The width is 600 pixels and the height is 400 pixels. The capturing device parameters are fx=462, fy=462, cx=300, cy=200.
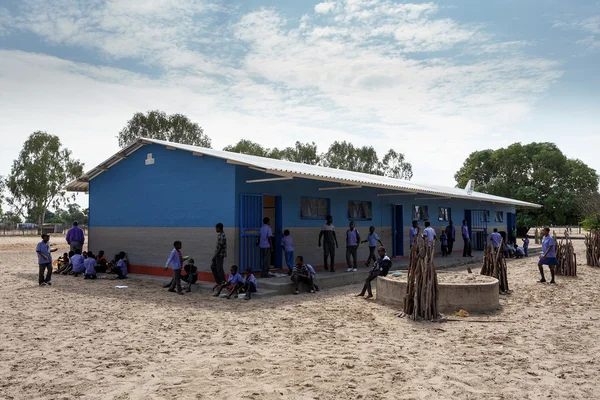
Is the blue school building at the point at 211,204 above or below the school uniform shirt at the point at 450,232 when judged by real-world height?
above

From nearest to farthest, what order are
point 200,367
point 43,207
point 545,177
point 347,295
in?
point 200,367, point 347,295, point 545,177, point 43,207

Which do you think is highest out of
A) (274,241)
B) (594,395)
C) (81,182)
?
(81,182)

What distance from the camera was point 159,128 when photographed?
4581cm

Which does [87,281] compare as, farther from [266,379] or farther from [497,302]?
[497,302]

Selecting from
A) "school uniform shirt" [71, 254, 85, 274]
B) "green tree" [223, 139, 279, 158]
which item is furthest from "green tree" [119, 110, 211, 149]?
"school uniform shirt" [71, 254, 85, 274]

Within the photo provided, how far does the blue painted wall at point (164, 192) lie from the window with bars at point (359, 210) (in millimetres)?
5401

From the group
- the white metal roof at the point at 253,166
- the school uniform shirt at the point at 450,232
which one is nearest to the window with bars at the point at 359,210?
the white metal roof at the point at 253,166

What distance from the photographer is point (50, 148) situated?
48.7 m

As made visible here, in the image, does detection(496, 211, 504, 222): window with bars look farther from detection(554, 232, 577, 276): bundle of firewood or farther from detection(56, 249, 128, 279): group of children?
detection(56, 249, 128, 279): group of children

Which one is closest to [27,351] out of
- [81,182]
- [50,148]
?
[81,182]

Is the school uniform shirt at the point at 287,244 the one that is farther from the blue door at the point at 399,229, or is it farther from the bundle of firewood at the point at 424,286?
the blue door at the point at 399,229

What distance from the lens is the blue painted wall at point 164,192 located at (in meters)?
12.2

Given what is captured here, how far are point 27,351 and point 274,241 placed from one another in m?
7.82

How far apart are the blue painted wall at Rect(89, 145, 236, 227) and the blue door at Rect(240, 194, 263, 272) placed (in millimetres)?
378
